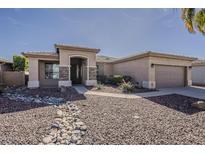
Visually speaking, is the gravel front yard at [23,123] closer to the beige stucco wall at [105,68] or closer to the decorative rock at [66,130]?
the decorative rock at [66,130]

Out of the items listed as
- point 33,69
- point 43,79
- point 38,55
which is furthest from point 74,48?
point 43,79

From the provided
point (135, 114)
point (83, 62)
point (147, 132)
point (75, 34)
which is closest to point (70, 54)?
point (83, 62)

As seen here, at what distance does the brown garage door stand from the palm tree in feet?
21.8

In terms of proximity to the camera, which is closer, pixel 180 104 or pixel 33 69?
pixel 180 104

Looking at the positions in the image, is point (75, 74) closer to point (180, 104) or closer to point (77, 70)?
point (77, 70)

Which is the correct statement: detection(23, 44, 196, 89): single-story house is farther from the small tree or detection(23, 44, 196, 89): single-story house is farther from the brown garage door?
the small tree

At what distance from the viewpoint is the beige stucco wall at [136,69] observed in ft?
50.4

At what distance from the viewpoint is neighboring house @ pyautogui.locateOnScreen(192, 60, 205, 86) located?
20688 mm

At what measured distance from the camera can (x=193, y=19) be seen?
921 centimetres

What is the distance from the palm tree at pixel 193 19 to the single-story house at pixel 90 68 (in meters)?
5.19

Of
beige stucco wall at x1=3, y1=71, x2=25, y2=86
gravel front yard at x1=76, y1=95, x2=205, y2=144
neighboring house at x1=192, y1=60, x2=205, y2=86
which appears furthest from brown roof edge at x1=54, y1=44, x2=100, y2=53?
neighboring house at x1=192, y1=60, x2=205, y2=86

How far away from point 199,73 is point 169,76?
6992mm
